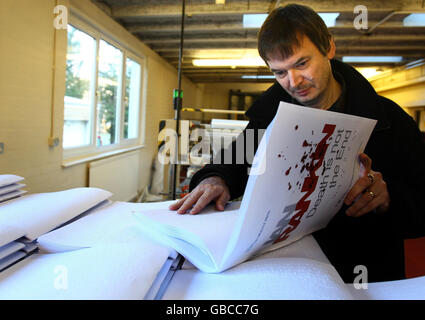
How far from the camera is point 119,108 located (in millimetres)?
5145

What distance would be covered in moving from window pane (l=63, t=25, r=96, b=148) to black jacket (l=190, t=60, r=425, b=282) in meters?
3.17

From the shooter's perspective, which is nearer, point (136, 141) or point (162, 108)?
point (136, 141)

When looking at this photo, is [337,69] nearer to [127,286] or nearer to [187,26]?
[127,286]

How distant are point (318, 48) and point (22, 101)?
2403 mm

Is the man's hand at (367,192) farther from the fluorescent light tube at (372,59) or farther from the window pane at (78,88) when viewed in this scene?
the fluorescent light tube at (372,59)

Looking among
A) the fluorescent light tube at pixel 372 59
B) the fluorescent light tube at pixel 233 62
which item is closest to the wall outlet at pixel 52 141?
the fluorescent light tube at pixel 233 62

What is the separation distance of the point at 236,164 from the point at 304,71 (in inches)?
12.2

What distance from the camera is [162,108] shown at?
23.7 ft

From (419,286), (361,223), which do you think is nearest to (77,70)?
(361,223)

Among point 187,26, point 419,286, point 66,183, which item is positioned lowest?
point 66,183

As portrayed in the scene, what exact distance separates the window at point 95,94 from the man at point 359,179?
3.04 m

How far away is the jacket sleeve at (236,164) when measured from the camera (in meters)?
0.82

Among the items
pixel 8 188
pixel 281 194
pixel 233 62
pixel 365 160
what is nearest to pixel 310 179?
pixel 281 194

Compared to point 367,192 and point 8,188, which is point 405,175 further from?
point 8,188
